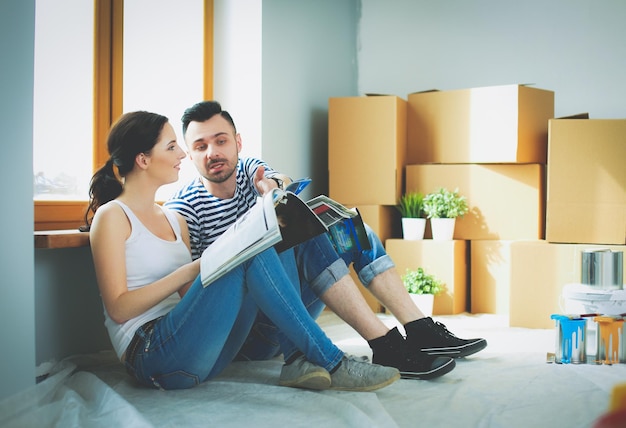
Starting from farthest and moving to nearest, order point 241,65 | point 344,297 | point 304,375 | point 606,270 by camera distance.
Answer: point 241,65 < point 606,270 < point 344,297 < point 304,375

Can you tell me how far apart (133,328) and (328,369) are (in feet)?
1.70

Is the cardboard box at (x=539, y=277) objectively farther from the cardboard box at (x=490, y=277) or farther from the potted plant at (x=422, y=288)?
the potted plant at (x=422, y=288)

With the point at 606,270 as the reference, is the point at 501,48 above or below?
above

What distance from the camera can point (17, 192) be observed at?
1.70m

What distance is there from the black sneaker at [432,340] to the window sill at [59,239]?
103 cm

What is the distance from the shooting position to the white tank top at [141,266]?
5.81 ft

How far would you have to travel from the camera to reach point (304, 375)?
1.74 m

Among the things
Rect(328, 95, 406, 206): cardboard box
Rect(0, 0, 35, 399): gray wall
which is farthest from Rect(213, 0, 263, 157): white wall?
Rect(0, 0, 35, 399): gray wall

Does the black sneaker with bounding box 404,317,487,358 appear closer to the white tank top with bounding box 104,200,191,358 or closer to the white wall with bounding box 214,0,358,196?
the white tank top with bounding box 104,200,191,358

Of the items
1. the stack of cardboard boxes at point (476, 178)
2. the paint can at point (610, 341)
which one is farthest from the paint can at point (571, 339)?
the stack of cardboard boxes at point (476, 178)

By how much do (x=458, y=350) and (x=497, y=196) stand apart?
4.43 ft

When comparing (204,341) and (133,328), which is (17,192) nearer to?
(133,328)

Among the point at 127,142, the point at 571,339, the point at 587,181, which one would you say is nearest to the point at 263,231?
the point at 127,142

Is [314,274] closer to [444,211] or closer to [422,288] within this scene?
A: [422,288]
